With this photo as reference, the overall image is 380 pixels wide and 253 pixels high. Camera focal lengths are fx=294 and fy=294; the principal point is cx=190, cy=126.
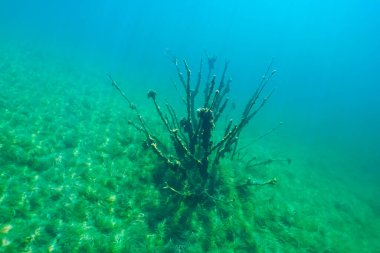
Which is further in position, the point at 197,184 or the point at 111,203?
the point at 197,184

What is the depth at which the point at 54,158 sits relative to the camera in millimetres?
7477

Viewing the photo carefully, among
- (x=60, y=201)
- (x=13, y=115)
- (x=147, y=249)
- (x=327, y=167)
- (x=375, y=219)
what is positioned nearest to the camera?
(x=147, y=249)

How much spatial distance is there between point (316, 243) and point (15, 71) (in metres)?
16.2

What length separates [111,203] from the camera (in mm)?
6457

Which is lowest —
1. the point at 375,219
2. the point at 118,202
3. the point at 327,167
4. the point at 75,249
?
the point at 75,249

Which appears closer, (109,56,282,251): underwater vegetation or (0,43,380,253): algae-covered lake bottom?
(0,43,380,253): algae-covered lake bottom

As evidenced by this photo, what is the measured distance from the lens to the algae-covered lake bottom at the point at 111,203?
5.52 metres

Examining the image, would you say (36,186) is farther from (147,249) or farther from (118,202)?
(147,249)

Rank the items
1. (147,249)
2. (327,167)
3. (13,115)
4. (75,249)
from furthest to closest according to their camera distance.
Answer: (327,167) → (13,115) → (147,249) → (75,249)

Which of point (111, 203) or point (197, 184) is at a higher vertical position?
point (197, 184)

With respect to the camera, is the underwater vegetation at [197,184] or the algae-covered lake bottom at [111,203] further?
the underwater vegetation at [197,184]

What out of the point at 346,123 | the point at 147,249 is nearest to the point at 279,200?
the point at 147,249

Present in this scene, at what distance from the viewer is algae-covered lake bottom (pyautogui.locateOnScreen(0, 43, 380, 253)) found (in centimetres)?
552

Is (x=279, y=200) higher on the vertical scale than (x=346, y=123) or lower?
lower
